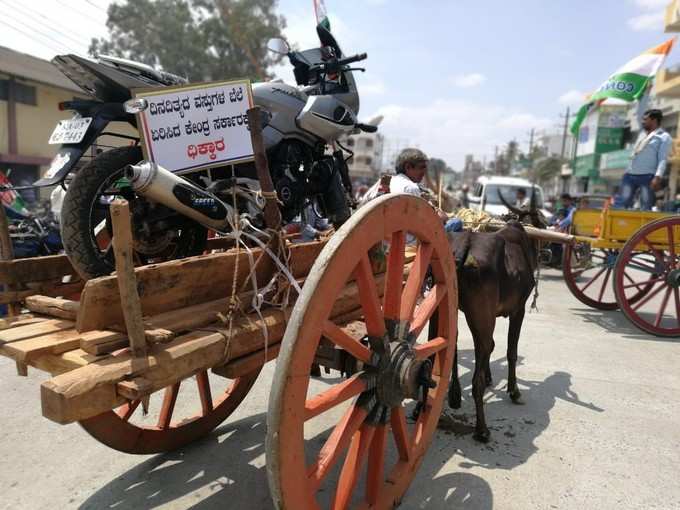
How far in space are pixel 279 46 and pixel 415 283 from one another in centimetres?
268

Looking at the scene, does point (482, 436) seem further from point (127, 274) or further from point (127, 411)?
point (127, 274)

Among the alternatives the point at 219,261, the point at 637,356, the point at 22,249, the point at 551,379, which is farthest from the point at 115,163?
the point at 637,356

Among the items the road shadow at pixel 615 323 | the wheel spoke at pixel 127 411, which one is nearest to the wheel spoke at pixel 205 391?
the wheel spoke at pixel 127 411

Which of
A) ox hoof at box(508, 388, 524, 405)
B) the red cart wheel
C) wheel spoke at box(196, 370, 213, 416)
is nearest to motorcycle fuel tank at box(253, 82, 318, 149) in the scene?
wheel spoke at box(196, 370, 213, 416)

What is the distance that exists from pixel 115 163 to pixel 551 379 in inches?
145

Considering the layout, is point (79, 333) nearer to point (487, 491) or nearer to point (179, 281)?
point (179, 281)

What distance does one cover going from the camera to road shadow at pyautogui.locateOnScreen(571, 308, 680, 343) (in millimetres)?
5348

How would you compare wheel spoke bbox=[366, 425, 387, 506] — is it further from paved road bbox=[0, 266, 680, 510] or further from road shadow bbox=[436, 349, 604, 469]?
road shadow bbox=[436, 349, 604, 469]

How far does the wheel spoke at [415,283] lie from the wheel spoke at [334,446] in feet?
1.53

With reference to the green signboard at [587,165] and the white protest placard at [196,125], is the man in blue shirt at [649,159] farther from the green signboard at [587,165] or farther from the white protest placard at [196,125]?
the green signboard at [587,165]

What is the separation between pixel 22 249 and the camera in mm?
5711

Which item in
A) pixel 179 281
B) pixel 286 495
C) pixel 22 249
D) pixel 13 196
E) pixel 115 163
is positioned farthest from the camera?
pixel 13 196

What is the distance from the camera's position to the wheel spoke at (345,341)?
163 cm

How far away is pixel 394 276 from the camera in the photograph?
2043mm
